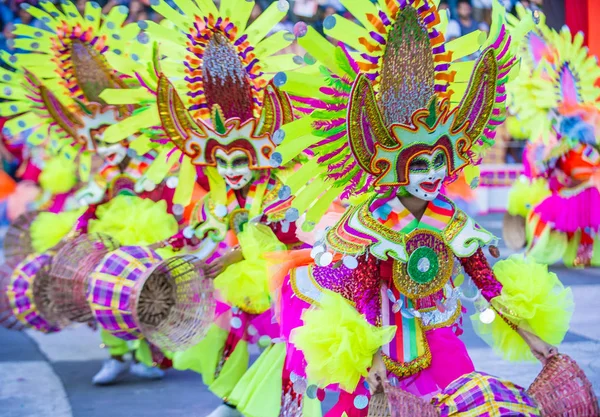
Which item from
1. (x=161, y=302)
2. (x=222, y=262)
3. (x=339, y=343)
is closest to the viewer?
(x=339, y=343)

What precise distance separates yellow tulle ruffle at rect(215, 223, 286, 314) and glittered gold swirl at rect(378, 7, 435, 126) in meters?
1.32

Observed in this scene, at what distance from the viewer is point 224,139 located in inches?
183

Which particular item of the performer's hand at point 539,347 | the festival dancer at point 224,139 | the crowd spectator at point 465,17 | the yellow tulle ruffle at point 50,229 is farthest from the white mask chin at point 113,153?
the crowd spectator at point 465,17

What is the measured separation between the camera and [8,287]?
5750mm

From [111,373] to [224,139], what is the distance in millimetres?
2041

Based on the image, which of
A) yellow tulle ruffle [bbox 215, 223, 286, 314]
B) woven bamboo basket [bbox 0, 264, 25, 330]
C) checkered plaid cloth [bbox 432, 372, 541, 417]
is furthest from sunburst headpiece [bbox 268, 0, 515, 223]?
woven bamboo basket [bbox 0, 264, 25, 330]

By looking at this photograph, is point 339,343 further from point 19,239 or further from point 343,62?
point 19,239

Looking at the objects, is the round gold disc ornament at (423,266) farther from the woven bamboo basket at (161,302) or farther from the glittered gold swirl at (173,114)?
the glittered gold swirl at (173,114)

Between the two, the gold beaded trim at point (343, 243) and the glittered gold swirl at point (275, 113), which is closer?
the gold beaded trim at point (343, 243)

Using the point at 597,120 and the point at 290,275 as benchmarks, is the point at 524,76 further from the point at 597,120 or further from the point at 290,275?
the point at 290,275

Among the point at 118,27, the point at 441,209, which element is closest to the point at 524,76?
the point at 118,27

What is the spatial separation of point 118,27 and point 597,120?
15.1 feet

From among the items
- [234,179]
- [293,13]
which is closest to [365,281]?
[234,179]

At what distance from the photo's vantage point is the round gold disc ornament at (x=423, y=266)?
330cm
